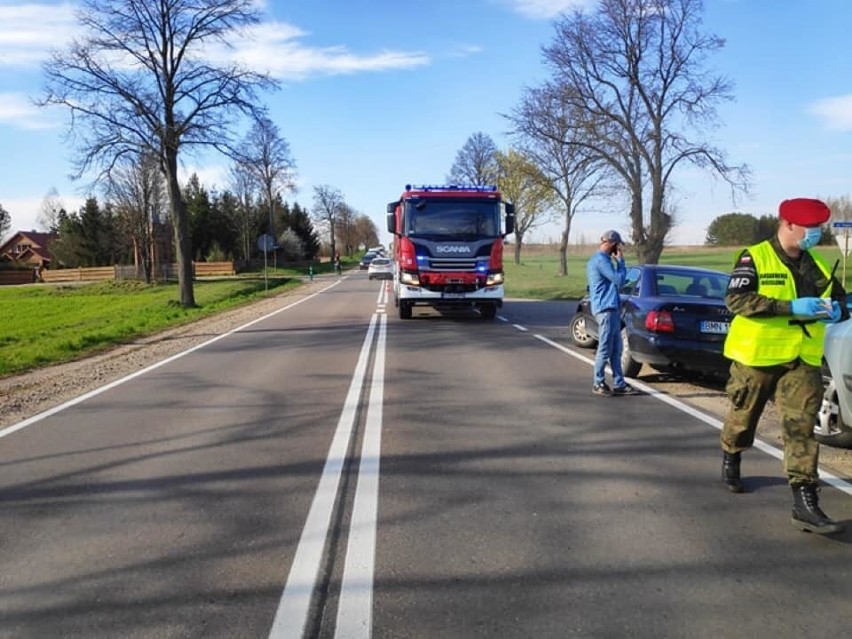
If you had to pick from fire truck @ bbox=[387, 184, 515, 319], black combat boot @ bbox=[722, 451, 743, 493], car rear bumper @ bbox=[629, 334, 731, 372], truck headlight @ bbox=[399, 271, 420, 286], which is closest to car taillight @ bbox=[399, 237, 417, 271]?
fire truck @ bbox=[387, 184, 515, 319]

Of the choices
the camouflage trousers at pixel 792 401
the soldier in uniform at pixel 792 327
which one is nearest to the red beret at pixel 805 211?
the soldier in uniform at pixel 792 327

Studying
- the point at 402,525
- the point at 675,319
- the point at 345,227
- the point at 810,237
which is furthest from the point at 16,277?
the point at 810,237

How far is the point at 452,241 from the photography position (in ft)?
57.3

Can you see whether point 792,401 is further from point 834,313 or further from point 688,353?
point 688,353

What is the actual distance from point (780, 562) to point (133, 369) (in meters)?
10.3

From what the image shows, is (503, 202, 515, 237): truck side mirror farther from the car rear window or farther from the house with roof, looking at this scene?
the house with roof

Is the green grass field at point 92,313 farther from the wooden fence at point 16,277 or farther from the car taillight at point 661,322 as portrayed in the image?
the wooden fence at point 16,277

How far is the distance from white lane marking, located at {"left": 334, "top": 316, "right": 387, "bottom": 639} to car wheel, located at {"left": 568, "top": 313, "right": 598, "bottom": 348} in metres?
6.98

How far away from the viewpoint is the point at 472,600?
3.52 metres

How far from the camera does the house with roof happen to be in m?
95.8

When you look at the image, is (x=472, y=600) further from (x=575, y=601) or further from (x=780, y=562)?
(x=780, y=562)

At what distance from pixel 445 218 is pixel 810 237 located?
13357mm

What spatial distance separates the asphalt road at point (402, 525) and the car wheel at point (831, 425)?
34.2 inches

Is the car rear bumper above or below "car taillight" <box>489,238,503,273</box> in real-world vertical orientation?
below
